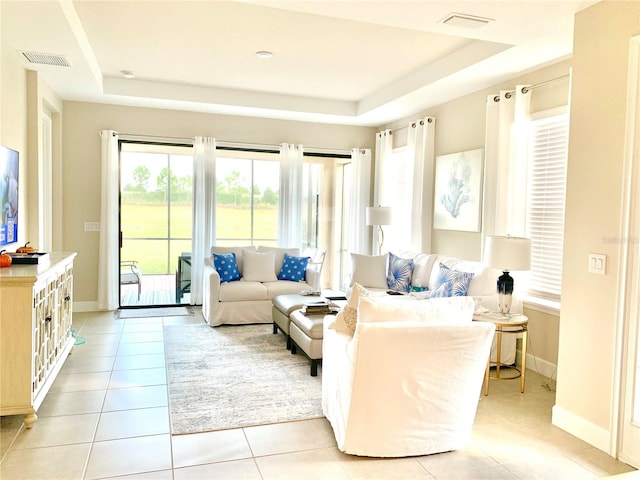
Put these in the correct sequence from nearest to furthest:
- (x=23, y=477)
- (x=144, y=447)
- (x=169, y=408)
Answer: (x=23, y=477) → (x=144, y=447) → (x=169, y=408)

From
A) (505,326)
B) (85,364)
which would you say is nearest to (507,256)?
(505,326)

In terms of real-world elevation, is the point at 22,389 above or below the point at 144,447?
above

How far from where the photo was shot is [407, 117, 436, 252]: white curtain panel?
617 centimetres

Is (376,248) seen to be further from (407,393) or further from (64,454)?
(64,454)

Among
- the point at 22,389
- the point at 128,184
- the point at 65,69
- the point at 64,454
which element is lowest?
the point at 64,454

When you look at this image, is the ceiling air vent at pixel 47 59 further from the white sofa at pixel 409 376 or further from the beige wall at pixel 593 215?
the beige wall at pixel 593 215

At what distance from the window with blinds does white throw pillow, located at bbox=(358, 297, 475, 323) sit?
6.37ft

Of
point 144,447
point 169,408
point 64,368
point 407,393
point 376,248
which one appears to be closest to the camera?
point 407,393

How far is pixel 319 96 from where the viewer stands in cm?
671

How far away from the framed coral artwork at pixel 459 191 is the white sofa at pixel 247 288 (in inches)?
73.5

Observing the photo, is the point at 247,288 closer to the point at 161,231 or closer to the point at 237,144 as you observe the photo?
the point at 161,231

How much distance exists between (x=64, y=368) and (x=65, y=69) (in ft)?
9.60

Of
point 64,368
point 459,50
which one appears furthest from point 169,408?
point 459,50

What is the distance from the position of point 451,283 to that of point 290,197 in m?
3.34
